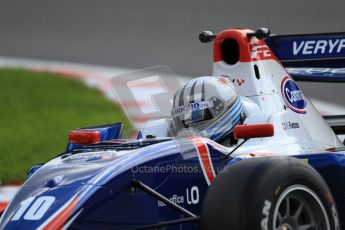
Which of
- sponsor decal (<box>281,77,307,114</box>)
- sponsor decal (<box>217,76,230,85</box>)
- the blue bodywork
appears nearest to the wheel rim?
the blue bodywork

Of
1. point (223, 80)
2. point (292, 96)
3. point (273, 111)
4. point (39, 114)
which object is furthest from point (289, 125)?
point (39, 114)

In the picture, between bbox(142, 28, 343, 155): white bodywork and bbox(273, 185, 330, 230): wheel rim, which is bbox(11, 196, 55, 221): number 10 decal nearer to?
bbox(273, 185, 330, 230): wheel rim

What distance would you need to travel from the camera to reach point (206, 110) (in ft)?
20.5

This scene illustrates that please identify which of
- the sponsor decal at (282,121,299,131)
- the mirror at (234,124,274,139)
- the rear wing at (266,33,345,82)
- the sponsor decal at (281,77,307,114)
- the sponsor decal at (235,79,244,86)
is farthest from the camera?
the rear wing at (266,33,345,82)

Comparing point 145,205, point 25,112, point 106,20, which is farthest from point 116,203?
point 106,20

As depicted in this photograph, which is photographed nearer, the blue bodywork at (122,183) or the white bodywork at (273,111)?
the blue bodywork at (122,183)

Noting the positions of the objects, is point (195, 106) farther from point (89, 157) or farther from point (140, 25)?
point (140, 25)

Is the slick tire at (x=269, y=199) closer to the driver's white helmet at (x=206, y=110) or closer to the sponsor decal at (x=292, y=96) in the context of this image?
the driver's white helmet at (x=206, y=110)

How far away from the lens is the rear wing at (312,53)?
295 inches

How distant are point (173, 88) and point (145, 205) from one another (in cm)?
136

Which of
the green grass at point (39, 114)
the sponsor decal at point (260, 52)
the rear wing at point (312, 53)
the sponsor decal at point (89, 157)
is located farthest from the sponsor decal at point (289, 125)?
the green grass at point (39, 114)

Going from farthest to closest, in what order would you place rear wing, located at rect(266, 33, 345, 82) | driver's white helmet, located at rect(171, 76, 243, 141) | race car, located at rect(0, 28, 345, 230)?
rear wing, located at rect(266, 33, 345, 82) → driver's white helmet, located at rect(171, 76, 243, 141) → race car, located at rect(0, 28, 345, 230)

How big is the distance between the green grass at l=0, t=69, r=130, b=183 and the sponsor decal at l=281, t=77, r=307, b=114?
3519 mm

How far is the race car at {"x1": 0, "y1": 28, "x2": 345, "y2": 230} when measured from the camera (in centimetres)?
510
